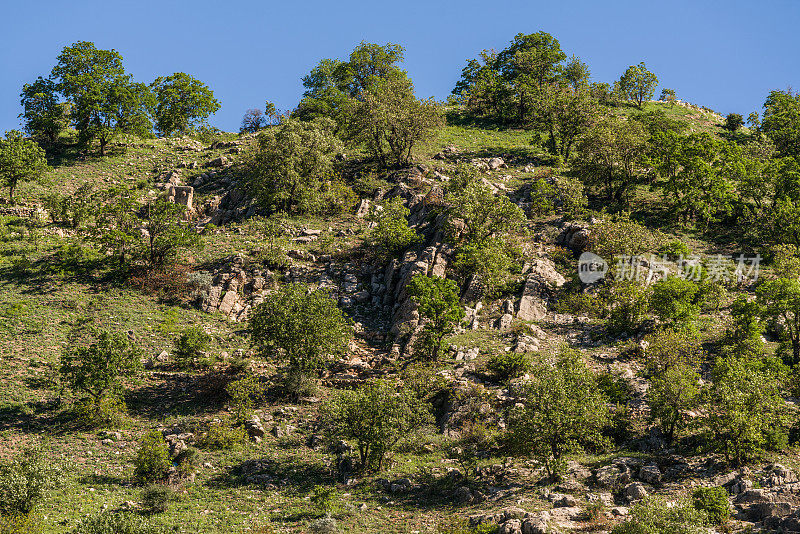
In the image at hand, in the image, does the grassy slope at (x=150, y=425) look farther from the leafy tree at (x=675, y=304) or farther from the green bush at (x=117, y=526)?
the leafy tree at (x=675, y=304)

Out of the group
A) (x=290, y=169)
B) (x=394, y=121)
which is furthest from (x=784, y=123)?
(x=290, y=169)

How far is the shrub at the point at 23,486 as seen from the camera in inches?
1324

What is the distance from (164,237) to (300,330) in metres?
19.3

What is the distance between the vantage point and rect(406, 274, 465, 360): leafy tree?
51.9 metres

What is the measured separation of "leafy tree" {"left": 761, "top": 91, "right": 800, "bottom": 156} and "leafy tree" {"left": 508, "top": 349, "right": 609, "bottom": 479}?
64712mm

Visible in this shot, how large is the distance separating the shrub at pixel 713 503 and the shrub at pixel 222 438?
89.5ft

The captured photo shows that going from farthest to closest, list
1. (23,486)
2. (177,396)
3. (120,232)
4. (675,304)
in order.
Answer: (120,232) → (675,304) → (177,396) → (23,486)

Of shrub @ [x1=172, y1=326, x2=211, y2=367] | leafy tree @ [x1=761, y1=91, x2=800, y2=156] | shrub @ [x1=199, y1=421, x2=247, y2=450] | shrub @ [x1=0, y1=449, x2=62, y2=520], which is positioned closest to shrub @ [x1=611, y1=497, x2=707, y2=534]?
shrub @ [x1=199, y1=421, x2=247, y2=450]

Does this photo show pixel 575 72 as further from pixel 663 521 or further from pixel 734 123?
pixel 663 521

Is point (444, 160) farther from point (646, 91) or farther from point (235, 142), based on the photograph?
point (646, 91)

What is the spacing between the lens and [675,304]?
52.1 metres

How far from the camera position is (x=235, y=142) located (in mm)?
93062

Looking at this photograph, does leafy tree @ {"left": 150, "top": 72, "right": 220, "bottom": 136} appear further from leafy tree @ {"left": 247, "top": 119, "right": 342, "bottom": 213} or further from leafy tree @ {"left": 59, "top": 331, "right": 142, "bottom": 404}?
leafy tree @ {"left": 59, "top": 331, "right": 142, "bottom": 404}

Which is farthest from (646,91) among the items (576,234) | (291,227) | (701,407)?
(701,407)
